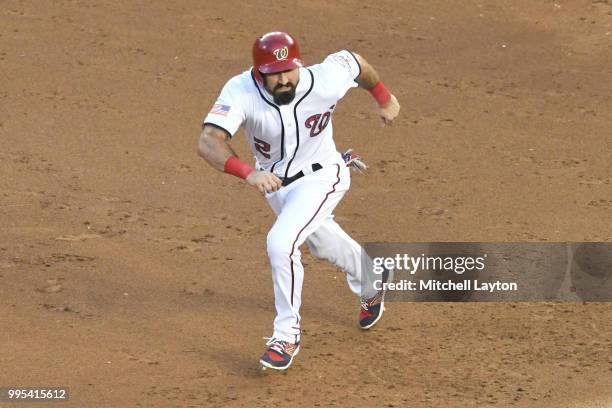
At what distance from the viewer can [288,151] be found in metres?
7.68

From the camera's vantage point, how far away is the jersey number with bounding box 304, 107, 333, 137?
766 centimetres

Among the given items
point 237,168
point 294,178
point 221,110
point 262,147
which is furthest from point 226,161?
point 294,178

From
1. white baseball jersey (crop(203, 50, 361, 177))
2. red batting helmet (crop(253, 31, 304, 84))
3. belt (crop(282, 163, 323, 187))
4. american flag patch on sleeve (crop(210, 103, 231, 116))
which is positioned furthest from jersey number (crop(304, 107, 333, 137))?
A: american flag patch on sleeve (crop(210, 103, 231, 116))

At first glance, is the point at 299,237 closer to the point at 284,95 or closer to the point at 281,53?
the point at 284,95

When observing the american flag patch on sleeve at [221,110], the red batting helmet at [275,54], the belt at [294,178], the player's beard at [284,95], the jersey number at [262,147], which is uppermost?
the red batting helmet at [275,54]

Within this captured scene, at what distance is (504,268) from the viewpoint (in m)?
9.03

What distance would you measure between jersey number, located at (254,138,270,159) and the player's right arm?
0.37 meters

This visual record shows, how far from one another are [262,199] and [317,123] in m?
2.87

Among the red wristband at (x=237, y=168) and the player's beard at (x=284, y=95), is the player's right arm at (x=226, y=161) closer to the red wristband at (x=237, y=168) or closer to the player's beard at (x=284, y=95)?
the red wristband at (x=237, y=168)

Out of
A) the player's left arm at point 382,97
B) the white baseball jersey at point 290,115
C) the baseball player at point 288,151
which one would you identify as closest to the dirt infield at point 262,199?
the baseball player at point 288,151

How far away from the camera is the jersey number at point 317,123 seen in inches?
302

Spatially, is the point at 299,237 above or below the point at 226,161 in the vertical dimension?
below

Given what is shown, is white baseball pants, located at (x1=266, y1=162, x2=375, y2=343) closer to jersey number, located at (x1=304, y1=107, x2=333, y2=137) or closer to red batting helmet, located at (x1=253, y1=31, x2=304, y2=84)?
jersey number, located at (x1=304, y1=107, x2=333, y2=137)

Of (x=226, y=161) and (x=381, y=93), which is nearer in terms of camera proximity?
(x=226, y=161)
